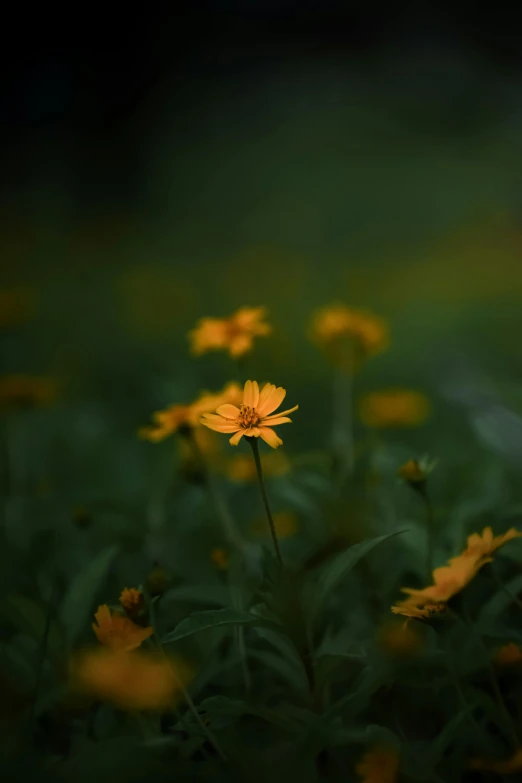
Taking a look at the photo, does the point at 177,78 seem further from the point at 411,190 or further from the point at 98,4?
the point at 411,190

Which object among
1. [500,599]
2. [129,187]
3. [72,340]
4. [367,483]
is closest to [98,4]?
[129,187]

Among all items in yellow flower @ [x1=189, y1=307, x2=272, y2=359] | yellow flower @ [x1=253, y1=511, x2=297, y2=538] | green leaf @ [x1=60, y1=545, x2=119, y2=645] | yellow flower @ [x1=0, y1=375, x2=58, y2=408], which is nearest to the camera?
green leaf @ [x1=60, y1=545, x2=119, y2=645]

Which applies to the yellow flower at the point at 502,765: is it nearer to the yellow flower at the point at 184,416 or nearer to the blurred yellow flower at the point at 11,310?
the yellow flower at the point at 184,416

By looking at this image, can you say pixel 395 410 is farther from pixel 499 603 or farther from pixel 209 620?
pixel 209 620

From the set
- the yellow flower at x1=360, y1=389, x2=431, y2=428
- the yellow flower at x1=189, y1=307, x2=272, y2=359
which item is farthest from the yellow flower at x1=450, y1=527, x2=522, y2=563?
the yellow flower at x1=360, y1=389, x2=431, y2=428

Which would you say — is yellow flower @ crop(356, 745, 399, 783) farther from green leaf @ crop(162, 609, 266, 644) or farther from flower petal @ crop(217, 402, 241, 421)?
flower petal @ crop(217, 402, 241, 421)

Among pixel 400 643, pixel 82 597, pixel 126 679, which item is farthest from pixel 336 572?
pixel 82 597
